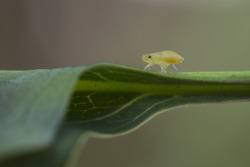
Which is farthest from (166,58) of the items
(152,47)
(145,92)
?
(152,47)

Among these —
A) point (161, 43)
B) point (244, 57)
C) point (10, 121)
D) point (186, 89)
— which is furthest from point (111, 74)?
point (161, 43)

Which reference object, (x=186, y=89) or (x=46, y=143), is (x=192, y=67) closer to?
(x=186, y=89)

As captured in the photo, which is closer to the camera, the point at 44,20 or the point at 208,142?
the point at 208,142

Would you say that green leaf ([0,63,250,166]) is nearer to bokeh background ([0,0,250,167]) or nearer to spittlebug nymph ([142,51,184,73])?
spittlebug nymph ([142,51,184,73])

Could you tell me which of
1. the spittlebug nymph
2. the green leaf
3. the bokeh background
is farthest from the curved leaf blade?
the bokeh background

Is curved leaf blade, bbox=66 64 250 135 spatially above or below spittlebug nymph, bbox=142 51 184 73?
below

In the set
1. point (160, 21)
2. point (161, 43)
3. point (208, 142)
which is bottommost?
point (208, 142)
